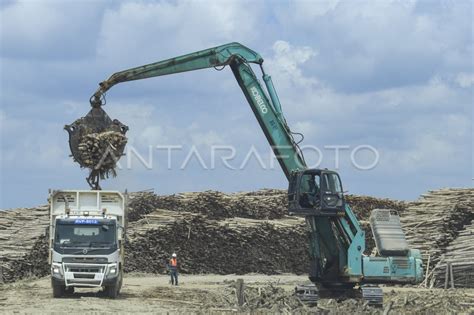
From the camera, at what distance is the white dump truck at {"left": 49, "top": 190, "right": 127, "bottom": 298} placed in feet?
78.5

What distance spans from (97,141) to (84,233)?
102 inches

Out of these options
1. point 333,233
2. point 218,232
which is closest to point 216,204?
point 218,232

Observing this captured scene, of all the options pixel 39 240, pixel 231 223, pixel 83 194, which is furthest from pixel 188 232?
pixel 83 194

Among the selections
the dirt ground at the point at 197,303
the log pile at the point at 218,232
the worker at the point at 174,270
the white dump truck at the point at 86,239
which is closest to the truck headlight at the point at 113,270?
the white dump truck at the point at 86,239

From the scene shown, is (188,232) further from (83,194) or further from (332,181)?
(332,181)

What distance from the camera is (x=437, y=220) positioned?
36.0m

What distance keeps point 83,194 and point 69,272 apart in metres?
2.40

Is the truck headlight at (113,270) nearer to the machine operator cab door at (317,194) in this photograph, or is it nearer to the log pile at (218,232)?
the machine operator cab door at (317,194)

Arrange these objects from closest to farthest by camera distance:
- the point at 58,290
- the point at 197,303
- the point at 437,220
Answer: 1. the point at 197,303
2. the point at 58,290
3. the point at 437,220

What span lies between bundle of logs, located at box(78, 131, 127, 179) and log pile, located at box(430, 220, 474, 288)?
1418 centimetres

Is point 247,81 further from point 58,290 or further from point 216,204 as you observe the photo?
point 216,204

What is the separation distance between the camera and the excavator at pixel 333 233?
21.6 meters

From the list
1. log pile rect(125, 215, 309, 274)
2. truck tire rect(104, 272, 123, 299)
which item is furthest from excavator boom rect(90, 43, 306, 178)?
log pile rect(125, 215, 309, 274)

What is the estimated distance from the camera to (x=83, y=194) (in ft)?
82.4
